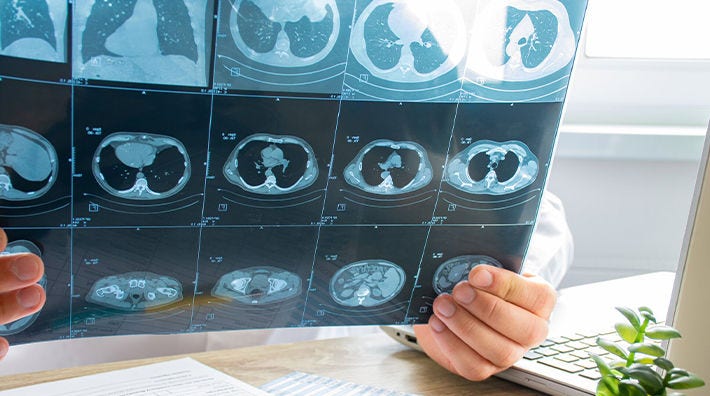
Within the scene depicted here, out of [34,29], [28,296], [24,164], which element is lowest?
[28,296]

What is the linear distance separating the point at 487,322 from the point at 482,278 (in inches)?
2.1

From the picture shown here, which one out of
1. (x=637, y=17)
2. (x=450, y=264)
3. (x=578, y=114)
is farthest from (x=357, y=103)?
(x=637, y=17)

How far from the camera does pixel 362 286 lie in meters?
0.78

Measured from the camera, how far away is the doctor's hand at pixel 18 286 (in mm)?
626

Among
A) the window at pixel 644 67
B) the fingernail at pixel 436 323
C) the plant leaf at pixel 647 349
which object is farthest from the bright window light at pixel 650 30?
the plant leaf at pixel 647 349

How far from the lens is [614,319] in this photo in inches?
37.8

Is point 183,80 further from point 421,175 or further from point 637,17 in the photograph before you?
point 637,17

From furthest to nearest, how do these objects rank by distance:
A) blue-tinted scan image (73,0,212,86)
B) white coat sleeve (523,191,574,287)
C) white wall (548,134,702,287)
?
white wall (548,134,702,287) → white coat sleeve (523,191,574,287) → blue-tinted scan image (73,0,212,86)

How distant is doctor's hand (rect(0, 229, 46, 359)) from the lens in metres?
0.63

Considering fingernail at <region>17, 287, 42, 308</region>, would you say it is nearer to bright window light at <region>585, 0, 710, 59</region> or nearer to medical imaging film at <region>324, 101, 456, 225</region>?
medical imaging film at <region>324, 101, 456, 225</region>

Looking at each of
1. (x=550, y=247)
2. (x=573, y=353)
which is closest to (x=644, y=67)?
(x=550, y=247)

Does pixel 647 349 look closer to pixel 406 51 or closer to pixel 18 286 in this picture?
pixel 406 51

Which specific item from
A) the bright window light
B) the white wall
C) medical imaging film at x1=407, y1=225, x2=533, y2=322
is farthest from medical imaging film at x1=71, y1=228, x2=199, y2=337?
the bright window light

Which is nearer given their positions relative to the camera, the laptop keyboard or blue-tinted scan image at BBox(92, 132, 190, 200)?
blue-tinted scan image at BBox(92, 132, 190, 200)
